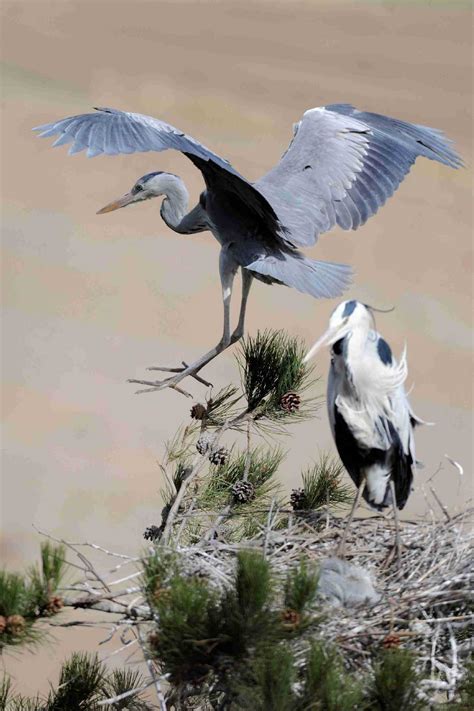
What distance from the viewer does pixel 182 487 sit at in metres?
2.54

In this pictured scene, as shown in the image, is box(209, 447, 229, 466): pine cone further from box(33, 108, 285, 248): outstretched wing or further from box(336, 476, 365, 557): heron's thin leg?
box(33, 108, 285, 248): outstretched wing

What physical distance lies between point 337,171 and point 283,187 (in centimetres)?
17

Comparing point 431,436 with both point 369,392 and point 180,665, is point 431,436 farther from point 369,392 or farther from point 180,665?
point 180,665

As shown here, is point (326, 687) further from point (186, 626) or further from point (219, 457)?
point (219, 457)

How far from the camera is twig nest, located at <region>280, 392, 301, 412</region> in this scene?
2680mm

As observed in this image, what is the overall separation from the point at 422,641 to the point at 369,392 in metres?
0.47

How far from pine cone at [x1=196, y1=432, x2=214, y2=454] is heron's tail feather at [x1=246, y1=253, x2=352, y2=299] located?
451 millimetres

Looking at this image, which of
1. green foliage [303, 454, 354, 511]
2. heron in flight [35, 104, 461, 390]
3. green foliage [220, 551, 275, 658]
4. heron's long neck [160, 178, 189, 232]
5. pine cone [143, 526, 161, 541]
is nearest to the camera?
green foliage [220, 551, 275, 658]

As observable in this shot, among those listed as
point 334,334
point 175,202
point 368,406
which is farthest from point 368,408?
point 175,202

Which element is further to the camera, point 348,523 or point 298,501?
point 298,501

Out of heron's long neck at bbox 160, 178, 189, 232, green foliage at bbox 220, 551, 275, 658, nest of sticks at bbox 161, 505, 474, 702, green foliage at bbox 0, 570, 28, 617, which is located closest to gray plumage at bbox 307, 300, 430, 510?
nest of sticks at bbox 161, 505, 474, 702

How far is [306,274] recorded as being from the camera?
3025mm

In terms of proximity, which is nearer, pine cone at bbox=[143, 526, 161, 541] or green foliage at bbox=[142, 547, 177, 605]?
green foliage at bbox=[142, 547, 177, 605]

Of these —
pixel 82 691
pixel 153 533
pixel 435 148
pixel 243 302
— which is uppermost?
Answer: pixel 435 148
